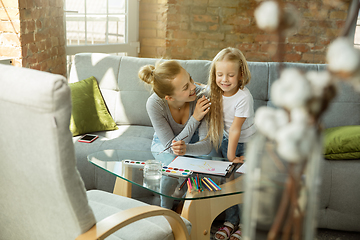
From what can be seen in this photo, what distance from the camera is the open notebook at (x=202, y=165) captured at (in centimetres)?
157

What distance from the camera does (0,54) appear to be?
2498 mm

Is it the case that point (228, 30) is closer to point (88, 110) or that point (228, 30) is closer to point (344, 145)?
point (88, 110)

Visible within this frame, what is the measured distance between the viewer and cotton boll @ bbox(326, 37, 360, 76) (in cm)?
36

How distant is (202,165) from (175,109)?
1.91 ft

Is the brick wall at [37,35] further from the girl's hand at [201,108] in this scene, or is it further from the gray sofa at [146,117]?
the girl's hand at [201,108]

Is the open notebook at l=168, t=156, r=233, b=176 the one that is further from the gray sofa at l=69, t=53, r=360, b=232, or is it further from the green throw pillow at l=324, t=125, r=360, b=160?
the green throw pillow at l=324, t=125, r=360, b=160

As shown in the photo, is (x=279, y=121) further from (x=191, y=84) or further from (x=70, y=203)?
(x=191, y=84)

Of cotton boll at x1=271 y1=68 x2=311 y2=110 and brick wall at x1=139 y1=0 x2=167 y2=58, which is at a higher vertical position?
brick wall at x1=139 y1=0 x2=167 y2=58

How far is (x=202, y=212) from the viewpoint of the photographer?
1514mm

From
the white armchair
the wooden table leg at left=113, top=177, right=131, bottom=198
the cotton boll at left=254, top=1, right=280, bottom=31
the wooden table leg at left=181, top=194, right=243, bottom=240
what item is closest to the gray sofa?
the wooden table leg at left=113, top=177, right=131, bottom=198

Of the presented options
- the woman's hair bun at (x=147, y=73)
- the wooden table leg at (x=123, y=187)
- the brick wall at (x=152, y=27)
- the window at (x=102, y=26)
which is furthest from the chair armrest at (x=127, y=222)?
the brick wall at (x=152, y=27)

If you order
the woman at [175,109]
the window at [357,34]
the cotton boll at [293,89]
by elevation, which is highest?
the window at [357,34]

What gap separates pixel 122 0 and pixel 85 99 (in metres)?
1.82

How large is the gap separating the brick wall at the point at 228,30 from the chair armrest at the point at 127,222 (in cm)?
282
